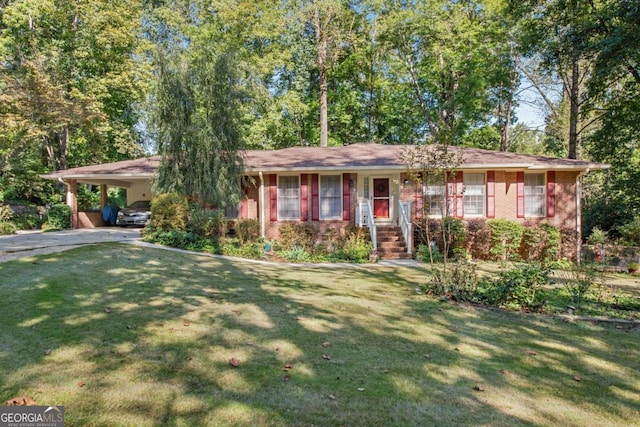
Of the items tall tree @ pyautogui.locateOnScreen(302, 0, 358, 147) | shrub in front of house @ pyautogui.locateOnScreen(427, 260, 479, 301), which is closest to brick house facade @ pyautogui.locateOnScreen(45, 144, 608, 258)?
shrub in front of house @ pyautogui.locateOnScreen(427, 260, 479, 301)

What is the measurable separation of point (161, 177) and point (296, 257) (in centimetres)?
544

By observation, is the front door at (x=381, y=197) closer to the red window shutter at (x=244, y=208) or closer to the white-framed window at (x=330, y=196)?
the white-framed window at (x=330, y=196)

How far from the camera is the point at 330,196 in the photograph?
1363 cm

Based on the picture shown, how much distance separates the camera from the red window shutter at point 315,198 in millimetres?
13539

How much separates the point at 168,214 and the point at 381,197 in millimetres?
7711

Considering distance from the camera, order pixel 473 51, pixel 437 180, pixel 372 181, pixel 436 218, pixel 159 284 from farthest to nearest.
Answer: pixel 473 51
pixel 372 181
pixel 436 218
pixel 437 180
pixel 159 284

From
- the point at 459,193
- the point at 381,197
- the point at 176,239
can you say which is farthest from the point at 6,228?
the point at 459,193

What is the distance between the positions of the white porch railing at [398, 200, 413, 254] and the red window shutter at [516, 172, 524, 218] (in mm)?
4004

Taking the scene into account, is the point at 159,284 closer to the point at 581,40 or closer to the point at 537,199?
the point at 537,199

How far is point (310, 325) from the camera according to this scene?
15.7 feet

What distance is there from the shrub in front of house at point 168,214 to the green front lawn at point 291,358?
5.19 m

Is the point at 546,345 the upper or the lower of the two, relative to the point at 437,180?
lower

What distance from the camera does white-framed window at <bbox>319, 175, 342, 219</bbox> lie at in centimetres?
1356

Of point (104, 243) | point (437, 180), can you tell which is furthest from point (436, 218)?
point (104, 243)
